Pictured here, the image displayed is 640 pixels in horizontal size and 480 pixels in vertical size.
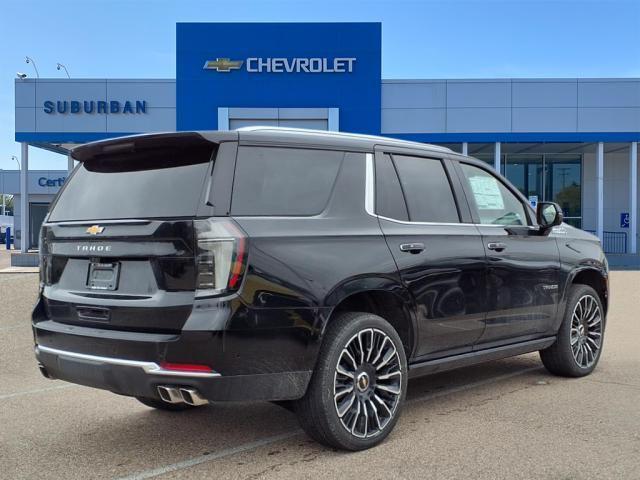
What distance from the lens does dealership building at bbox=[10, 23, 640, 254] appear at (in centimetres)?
2181

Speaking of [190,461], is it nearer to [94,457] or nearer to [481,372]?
[94,457]

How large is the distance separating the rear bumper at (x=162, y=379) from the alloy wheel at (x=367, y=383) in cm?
34

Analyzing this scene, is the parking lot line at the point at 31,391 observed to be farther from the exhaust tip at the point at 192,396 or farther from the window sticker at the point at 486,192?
the window sticker at the point at 486,192

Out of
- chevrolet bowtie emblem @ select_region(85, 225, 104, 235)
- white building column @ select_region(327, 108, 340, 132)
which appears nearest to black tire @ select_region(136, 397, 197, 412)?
chevrolet bowtie emblem @ select_region(85, 225, 104, 235)

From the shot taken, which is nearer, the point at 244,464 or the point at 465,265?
the point at 244,464

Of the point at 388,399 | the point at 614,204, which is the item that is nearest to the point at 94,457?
the point at 388,399

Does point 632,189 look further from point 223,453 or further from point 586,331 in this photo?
point 223,453

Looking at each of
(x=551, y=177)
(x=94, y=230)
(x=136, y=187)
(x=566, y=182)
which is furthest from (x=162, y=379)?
(x=566, y=182)

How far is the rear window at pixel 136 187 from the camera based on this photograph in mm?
3537

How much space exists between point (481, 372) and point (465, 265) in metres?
2.03

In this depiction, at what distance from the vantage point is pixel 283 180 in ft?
12.4

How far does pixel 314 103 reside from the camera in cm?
2203

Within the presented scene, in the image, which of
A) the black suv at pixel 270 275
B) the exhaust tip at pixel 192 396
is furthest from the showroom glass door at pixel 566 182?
the exhaust tip at pixel 192 396

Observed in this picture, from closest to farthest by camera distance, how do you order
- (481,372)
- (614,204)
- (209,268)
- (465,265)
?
1. (209,268)
2. (465,265)
3. (481,372)
4. (614,204)
